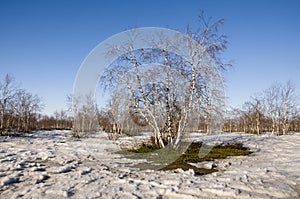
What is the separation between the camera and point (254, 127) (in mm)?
41094

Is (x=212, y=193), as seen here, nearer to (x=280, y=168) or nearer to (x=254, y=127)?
(x=280, y=168)

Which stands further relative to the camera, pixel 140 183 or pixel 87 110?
pixel 87 110

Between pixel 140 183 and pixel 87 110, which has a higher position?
pixel 87 110

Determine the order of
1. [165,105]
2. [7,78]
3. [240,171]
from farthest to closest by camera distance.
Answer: [7,78] → [165,105] → [240,171]

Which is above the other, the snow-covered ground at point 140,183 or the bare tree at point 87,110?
the bare tree at point 87,110

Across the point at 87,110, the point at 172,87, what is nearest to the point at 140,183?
the point at 172,87

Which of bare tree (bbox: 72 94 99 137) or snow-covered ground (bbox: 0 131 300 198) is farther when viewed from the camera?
bare tree (bbox: 72 94 99 137)

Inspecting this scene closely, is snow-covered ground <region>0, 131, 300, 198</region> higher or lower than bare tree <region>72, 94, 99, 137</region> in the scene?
lower

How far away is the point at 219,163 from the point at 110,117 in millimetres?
8673

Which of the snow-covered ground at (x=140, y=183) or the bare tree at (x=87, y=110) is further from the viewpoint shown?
the bare tree at (x=87, y=110)

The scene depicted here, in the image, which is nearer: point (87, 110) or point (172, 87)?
point (172, 87)

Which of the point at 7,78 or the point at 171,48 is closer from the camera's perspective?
the point at 171,48

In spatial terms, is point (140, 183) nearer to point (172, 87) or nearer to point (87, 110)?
point (172, 87)

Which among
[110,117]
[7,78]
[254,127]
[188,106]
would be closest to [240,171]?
[188,106]
